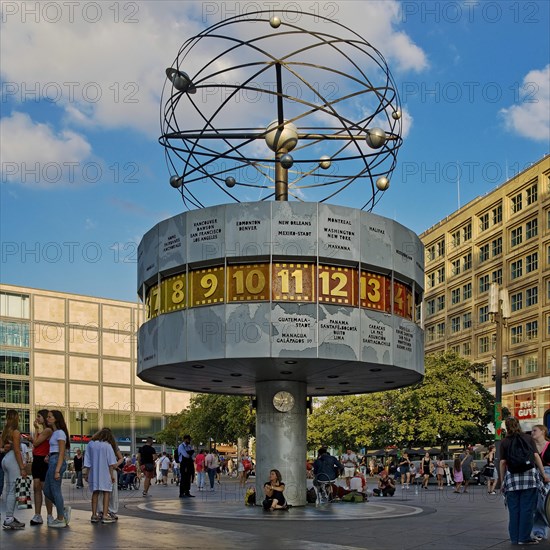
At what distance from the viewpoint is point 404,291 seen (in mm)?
22797

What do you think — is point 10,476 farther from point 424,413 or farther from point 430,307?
point 430,307

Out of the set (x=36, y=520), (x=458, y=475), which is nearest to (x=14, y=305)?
(x=458, y=475)

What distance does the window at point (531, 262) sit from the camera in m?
76.6

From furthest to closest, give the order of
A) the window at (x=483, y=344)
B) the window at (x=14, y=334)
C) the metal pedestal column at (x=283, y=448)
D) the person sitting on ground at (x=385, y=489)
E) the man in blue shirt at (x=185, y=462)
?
the window at (x=14, y=334), the window at (x=483, y=344), the person sitting on ground at (x=385, y=489), the man in blue shirt at (x=185, y=462), the metal pedestal column at (x=283, y=448)

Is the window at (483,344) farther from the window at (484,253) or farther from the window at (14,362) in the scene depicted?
the window at (14,362)

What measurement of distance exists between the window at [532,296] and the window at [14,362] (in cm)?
6552

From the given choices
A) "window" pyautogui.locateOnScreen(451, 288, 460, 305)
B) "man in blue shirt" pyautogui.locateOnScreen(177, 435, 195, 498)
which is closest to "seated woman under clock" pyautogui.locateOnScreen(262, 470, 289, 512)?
"man in blue shirt" pyautogui.locateOnScreen(177, 435, 195, 498)

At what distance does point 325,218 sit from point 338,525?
24.3 feet

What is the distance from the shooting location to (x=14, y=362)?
364ft

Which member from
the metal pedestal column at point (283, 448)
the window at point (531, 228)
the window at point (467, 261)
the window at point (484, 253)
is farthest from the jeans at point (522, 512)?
the window at point (467, 261)

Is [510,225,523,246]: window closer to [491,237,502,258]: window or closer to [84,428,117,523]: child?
[491,237,502,258]: window

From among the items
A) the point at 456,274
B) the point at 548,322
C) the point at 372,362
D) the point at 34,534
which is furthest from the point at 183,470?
the point at 456,274

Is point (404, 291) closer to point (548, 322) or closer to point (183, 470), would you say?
point (183, 470)

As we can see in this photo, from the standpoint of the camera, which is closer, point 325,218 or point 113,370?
point 325,218
